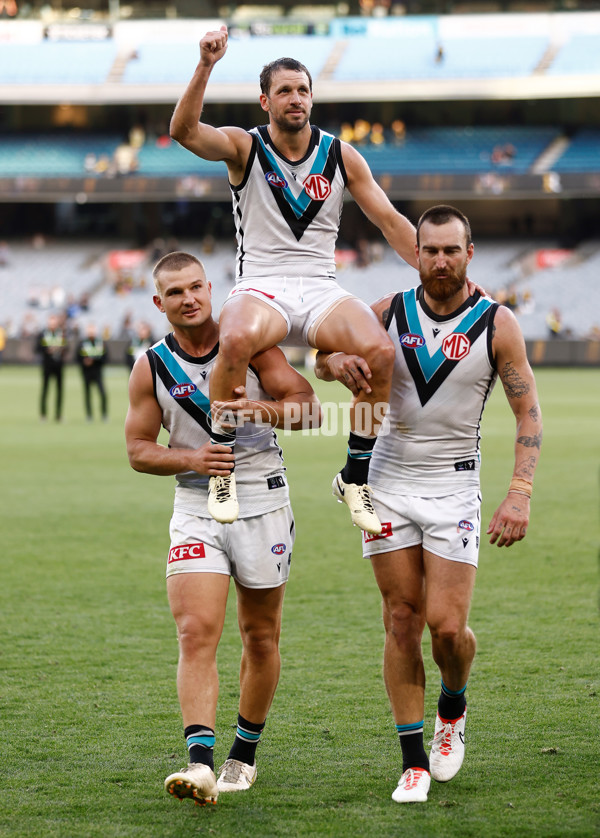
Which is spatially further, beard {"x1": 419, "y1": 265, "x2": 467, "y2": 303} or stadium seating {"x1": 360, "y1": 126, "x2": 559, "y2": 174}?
stadium seating {"x1": 360, "y1": 126, "x2": 559, "y2": 174}

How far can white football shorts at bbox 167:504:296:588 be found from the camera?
4.54 meters

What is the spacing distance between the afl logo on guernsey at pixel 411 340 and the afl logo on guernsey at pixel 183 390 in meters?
0.96

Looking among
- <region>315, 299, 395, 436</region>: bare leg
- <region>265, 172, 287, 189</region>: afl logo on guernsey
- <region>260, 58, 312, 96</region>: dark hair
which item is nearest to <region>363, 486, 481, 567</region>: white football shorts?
<region>315, 299, 395, 436</region>: bare leg

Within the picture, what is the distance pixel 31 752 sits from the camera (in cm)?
500

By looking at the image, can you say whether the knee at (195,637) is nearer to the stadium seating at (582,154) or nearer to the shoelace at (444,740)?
the shoelace at (444,740)

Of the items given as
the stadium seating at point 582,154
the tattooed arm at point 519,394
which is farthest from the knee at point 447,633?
the stadium seating at point 582,154

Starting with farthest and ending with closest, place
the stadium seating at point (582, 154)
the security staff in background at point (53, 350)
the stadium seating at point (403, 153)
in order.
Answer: the stadium seating at point (403, 153), the stadium seating at point (582, 154), the security staff in background at point (53, 350)

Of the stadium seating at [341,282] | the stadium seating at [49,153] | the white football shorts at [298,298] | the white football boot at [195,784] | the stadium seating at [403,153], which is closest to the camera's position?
the white football boot at [195,784]

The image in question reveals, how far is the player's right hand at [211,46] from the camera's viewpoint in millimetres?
4492

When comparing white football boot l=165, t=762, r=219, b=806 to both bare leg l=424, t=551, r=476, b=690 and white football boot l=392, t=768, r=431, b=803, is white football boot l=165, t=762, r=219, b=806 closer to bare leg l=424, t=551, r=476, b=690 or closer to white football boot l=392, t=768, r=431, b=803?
white football boot l=392, t=768, r=431, b=803

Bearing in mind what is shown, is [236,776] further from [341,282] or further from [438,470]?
[341,282]

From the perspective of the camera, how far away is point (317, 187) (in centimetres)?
499

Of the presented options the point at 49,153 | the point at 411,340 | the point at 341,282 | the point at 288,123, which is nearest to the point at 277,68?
the point at 288,123

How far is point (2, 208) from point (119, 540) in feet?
141
